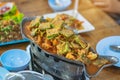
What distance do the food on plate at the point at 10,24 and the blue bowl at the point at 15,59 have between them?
0.12 m

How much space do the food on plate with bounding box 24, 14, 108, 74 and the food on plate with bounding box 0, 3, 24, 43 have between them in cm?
16

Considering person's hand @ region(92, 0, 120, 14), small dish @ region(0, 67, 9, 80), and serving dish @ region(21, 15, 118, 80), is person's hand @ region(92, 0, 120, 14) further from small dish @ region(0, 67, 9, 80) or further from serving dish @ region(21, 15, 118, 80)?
small dish @ region(0, 67, 9, 80)

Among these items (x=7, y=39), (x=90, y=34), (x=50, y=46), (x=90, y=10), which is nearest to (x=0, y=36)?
(x=7, y=39)

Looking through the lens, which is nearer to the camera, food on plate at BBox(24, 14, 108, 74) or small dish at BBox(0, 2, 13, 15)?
food on plate at BBox(24, 14, 108, 74)

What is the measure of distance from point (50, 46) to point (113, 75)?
32 centimetres

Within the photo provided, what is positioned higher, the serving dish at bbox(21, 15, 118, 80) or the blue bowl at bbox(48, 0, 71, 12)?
the blue bowl at bbox(48, 0, 71, 12)

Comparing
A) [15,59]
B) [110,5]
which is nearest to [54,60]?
[15,59]

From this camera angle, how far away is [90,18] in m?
1.44

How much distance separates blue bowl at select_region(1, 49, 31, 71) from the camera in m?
1.05

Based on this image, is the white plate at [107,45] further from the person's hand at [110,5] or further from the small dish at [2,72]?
the person's hand at [110,5]

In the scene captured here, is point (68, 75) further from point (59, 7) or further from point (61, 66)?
point (59, 7)

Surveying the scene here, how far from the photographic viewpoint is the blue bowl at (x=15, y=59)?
1.05 m

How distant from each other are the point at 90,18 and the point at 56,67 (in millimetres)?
562

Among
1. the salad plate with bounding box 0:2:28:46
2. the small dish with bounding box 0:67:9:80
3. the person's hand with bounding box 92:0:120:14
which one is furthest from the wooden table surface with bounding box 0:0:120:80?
the person's hand with bounding box 92:0:120:14
